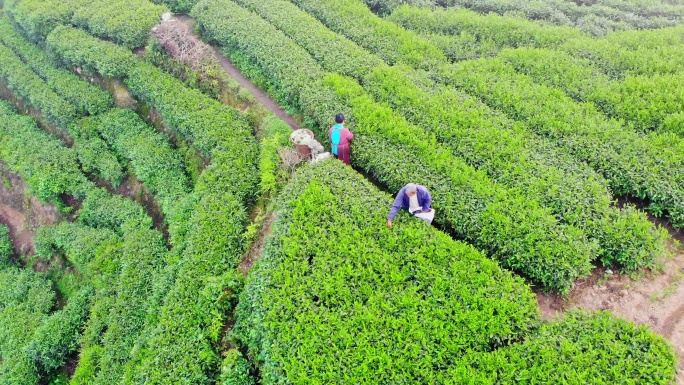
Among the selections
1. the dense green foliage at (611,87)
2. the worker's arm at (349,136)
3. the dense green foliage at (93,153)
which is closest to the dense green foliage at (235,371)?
the worker's arm at (349,136)

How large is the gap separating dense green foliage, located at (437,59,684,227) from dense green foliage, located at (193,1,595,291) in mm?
2352

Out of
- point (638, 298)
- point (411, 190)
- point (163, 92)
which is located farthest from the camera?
point (163, 92)

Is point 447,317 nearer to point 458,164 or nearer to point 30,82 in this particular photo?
point 458,164

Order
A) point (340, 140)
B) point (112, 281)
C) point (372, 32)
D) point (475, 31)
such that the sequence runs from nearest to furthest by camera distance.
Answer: point (340, 140) → point (112, 281) → point (475, 31) → point (372, 32)

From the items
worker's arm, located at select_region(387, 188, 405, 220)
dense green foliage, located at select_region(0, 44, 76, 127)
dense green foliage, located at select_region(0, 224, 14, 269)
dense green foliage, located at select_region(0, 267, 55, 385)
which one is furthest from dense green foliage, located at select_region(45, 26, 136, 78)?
worker's arm, located at select_region(387, 188, 405, 220)

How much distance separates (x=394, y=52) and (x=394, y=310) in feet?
33.6

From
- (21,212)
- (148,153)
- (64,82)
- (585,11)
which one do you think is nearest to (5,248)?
(21,212)

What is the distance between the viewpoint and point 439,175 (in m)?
10.7

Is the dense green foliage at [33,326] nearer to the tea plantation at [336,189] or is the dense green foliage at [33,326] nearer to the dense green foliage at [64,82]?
the tea plantation at [336,189]

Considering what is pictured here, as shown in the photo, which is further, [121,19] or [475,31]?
[121,19]

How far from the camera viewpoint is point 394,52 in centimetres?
1559

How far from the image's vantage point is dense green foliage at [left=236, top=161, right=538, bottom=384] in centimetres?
775

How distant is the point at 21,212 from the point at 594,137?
2055 centimetres

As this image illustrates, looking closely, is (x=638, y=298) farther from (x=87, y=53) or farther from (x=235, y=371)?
(x=87, y=53)
